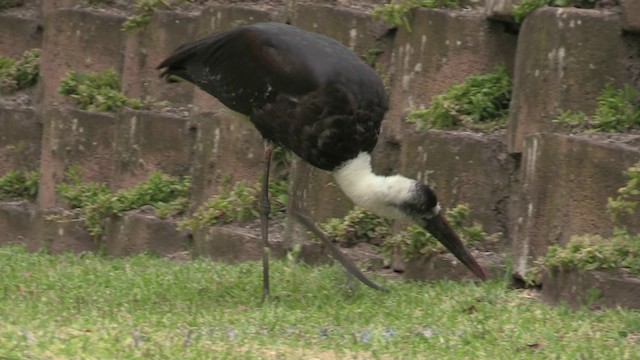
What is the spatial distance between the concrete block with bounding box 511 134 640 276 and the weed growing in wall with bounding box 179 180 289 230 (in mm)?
1966

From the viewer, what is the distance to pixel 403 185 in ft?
21.9

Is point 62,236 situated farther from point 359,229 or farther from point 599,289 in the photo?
point 599,289

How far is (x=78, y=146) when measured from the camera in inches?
386

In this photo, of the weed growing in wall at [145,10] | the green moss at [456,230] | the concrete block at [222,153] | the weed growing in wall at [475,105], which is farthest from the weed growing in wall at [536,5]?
the weed growing in wall at [145,10]

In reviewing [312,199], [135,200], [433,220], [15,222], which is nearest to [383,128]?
[312,199]

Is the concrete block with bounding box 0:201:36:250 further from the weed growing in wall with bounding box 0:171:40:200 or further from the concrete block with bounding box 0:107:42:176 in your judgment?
the concrete block with bounding box 0:107:42:176

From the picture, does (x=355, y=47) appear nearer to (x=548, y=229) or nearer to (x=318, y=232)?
(x=318, y=232)

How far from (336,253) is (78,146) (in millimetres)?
3218

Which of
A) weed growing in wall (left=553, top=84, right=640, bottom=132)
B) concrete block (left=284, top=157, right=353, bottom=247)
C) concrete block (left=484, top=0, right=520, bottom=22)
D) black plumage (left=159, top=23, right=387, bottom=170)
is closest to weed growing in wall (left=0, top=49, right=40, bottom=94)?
concrete block (left=284, top=157, right=353, bottom=247)

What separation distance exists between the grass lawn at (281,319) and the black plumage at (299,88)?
77 centimetres

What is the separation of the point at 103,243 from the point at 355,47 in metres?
2.39

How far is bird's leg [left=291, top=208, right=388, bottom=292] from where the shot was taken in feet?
23.0

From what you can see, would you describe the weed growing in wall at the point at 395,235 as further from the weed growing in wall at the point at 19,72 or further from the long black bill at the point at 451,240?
the weed growing in wall at the point at 19,72

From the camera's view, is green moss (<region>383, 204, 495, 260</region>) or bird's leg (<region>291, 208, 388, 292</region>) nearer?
bird's leg (<region>291, 208, 388, 292</region>)
